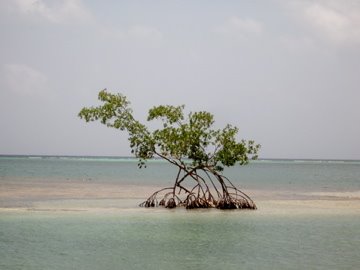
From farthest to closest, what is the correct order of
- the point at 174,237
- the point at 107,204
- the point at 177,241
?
1. the point at 107,204
2. the point at 174,237
3. the point at 177,241

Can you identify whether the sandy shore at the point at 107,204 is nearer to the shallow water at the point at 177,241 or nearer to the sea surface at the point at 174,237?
the sea surface at the point at 174,237

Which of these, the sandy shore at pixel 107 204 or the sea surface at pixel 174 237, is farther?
the sandy shore at pixel 107 204

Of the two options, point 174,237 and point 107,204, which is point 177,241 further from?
point 107,204

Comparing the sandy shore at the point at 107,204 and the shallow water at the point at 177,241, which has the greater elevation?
the sandy shore at the point at 107,204

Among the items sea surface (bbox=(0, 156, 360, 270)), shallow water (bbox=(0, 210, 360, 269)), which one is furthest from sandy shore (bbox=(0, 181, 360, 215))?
shallow water (bbox=(0, 210, 360, 269))

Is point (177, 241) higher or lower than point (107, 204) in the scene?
lower

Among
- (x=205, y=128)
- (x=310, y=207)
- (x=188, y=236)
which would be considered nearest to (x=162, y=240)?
(x=188, y=236)

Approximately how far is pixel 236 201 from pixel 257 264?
12.4m

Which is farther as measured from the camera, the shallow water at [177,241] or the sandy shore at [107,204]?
the sandy shore at [107,204]

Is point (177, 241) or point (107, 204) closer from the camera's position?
point (177, 241)

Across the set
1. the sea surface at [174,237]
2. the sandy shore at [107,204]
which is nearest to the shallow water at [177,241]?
the sea surface at [174,237]

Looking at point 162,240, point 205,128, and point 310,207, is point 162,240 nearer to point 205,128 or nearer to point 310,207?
point 205,128

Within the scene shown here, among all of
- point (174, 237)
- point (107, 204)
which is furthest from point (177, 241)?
point (107, 204)

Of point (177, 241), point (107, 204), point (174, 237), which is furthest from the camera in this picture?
point (107, 204)
